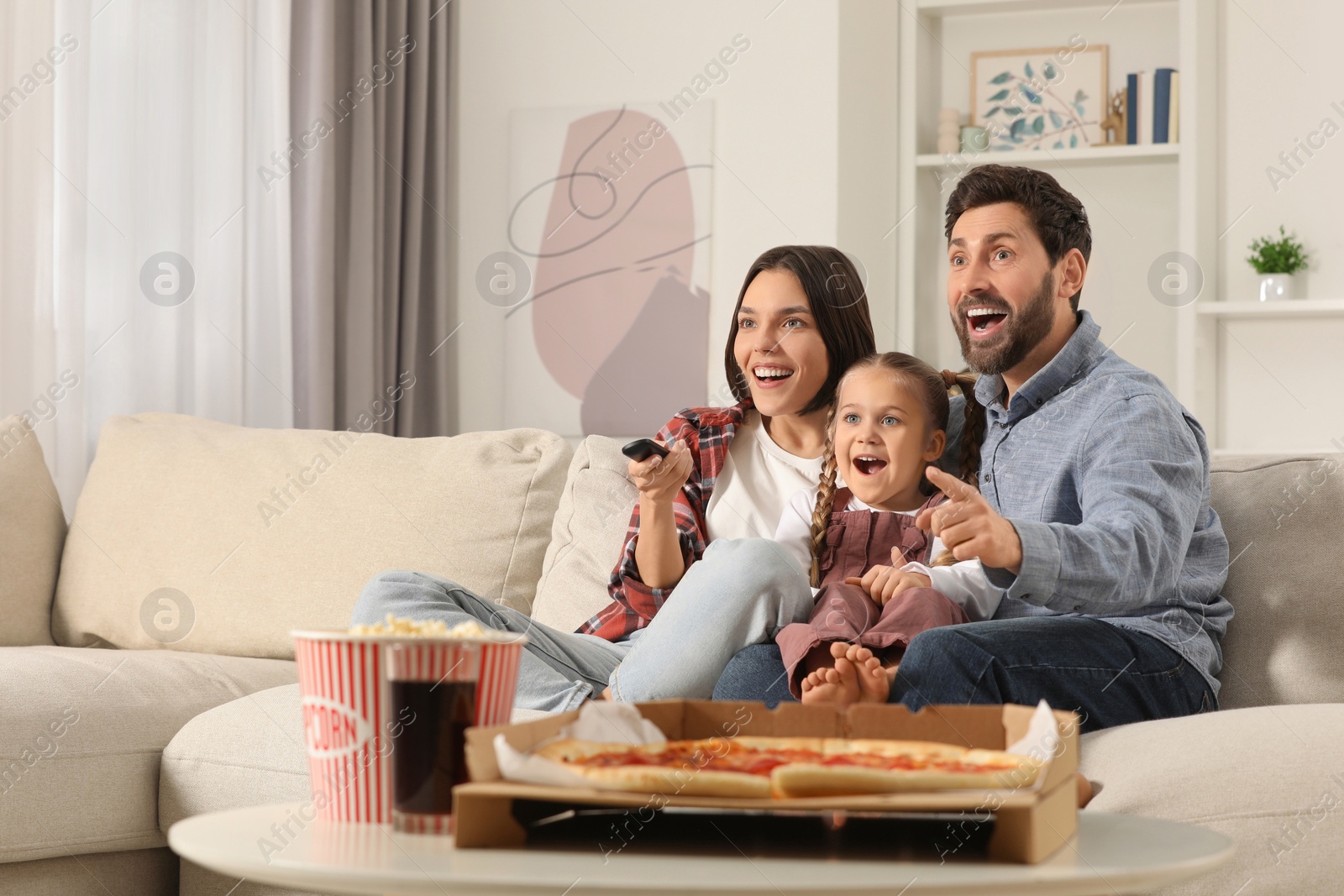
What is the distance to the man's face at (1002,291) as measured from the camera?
66.5 inches

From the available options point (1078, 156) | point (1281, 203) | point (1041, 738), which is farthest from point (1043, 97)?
point (1041, 738)

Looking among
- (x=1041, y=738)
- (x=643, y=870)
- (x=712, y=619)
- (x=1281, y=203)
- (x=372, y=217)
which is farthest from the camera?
(x=1281, y=203)

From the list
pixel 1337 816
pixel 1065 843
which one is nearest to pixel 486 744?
pixel 1065 843

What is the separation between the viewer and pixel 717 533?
1.97 metres

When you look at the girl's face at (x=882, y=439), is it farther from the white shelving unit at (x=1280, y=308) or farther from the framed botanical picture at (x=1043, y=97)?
the framed botanical picture at (x=1043, y=97)

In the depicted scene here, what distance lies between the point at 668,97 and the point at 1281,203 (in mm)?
1776

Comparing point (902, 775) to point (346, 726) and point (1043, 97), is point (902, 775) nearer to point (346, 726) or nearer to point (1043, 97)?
point (346, 726)

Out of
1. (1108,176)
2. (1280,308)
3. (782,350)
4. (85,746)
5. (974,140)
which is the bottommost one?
(85,746)

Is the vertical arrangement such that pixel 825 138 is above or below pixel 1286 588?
above

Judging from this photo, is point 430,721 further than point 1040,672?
No

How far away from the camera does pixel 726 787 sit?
0.73 metres

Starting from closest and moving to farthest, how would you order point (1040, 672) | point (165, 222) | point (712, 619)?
point (1040, 672)
point (712, 619)
point (165, 222)

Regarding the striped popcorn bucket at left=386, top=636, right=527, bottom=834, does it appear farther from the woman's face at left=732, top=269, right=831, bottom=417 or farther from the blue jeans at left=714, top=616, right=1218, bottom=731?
the woman's face at left=732, top=269, right=831, bottom=417

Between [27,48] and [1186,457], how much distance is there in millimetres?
2274
